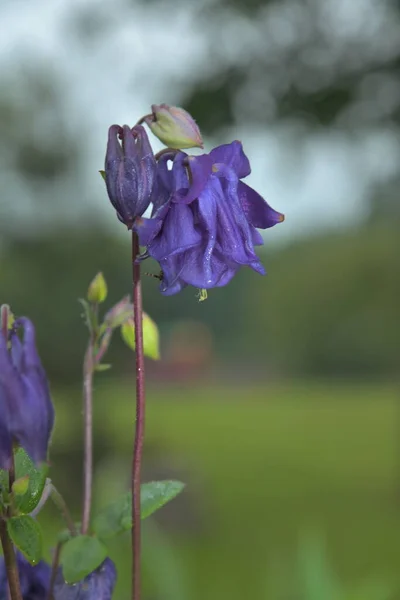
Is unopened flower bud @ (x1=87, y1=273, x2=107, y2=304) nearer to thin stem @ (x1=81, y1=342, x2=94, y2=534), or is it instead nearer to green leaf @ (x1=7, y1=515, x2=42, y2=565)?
thin stem @ (x1=81, y1=342, x2=94, y2=534)

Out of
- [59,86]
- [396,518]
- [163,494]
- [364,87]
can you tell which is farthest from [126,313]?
[59,86]

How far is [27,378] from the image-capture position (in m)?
0.44

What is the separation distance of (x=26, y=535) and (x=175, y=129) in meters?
0.21

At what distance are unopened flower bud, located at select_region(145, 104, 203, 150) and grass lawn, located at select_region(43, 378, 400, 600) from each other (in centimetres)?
124

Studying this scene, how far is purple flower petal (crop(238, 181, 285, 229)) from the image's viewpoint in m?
0.47

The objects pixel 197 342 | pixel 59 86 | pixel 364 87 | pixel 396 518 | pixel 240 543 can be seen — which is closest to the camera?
pixel 364 87

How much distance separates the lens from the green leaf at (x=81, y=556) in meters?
0.46

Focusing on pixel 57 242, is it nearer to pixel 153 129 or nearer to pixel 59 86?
pixel 59 86

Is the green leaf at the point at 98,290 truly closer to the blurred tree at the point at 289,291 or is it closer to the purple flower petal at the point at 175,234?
the purple flower petal at the point at 175,234

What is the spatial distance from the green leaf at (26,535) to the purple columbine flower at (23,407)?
0.10ft

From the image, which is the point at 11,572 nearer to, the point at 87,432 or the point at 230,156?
the point at 87,432

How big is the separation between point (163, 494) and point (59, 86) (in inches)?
227

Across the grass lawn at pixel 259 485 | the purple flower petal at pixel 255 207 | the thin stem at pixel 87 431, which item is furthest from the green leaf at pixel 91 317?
the grass lawn at pixel 259 485

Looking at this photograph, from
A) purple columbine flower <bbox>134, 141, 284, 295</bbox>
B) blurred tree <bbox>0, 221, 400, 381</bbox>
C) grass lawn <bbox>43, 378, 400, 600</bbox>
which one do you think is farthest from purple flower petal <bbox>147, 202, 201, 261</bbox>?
blurred tree <bbox>0, 221, 400, 381</bbox>
